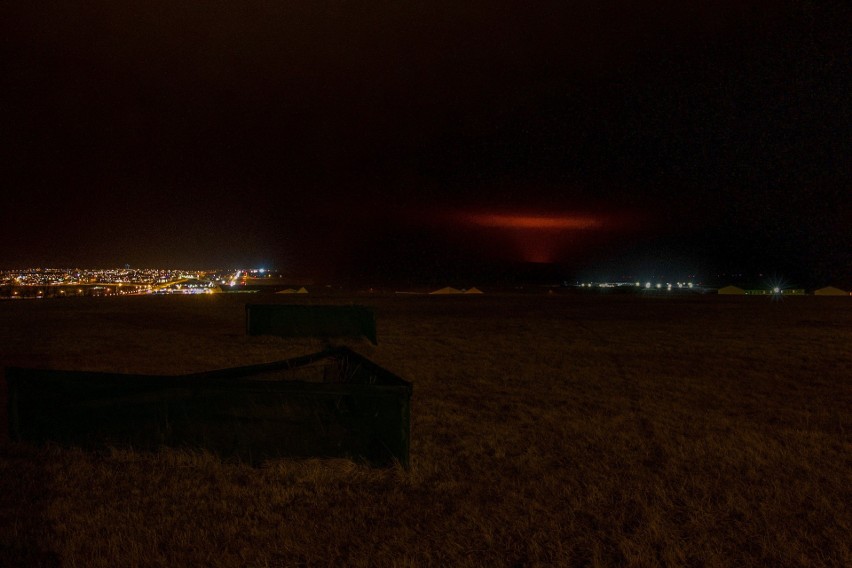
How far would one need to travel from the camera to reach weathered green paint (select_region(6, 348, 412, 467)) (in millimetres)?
5391

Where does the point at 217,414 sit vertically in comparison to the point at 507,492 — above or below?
above

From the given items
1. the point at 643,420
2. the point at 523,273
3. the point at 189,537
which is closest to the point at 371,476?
the point at 189,537

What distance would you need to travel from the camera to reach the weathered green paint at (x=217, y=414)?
5391mm

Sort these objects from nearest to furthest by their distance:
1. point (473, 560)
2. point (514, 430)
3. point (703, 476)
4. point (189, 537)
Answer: point (473, 560), point (189, 537), point (703, 476), point (514, 430)

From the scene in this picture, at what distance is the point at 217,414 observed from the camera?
→ 5.64 metres

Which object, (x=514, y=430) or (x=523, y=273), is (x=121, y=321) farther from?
(x=523, y=273)

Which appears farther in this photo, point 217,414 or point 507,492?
point 217,414

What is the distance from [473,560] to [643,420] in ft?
15.3

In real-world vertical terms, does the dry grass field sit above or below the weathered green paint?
below

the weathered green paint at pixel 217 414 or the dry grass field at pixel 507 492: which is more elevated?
the weathered green paint at pixel 217 414

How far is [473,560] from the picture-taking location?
12.8 feet

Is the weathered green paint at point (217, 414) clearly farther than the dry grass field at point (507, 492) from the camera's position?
Yes

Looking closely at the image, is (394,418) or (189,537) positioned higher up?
(394,418)

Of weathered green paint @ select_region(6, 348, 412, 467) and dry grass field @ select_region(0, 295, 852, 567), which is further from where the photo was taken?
weathered green paint @ select_region(6, 348, 412, 467)
